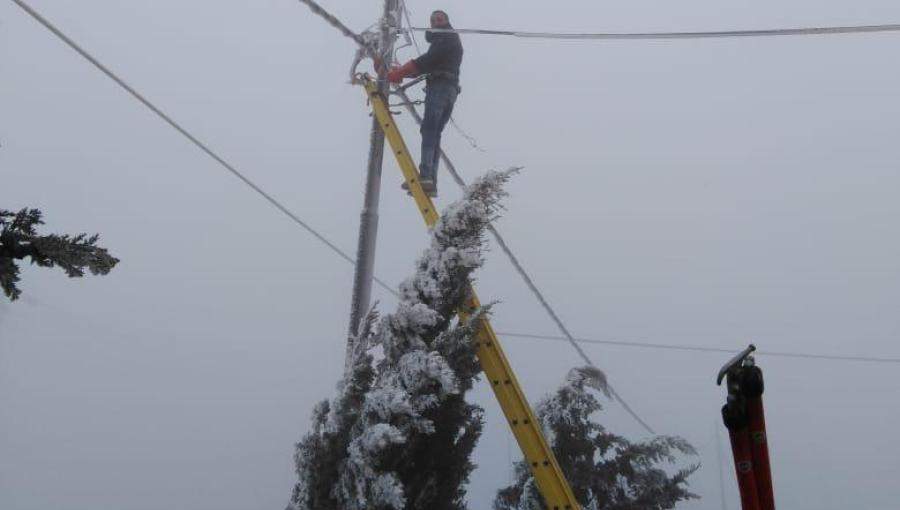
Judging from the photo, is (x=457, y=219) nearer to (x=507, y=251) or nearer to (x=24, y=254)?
(x=24, y=254)

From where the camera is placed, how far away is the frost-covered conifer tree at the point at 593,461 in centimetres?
843

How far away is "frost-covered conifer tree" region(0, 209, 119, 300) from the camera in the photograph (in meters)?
2.53

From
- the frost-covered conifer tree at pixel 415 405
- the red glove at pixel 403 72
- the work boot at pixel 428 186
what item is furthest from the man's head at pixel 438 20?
the frost-covered conifer tree at pixel 415 405

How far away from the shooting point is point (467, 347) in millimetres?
5320

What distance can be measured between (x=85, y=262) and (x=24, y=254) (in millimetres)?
200

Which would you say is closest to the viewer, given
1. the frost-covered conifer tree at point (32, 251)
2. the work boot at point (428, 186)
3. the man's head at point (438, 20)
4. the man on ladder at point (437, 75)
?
the frost-covered conifer tree at point (32, 251)

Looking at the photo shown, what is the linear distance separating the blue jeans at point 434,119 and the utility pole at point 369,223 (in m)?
0.48

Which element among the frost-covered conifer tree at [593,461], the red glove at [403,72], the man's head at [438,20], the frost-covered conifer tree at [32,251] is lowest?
the frost-covered conifer tree at [32,251]

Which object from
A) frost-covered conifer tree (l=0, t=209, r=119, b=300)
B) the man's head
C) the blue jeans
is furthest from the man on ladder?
frost-covered conifer tree (l=0, t=209, r=119, b=300)

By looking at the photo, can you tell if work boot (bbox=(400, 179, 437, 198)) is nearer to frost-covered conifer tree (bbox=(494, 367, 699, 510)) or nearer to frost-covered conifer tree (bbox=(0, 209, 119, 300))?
frost-covered conifer tree (bbox=(494, 367, 699, 510))

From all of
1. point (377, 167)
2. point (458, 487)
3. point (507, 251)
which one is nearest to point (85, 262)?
point (458, 487)

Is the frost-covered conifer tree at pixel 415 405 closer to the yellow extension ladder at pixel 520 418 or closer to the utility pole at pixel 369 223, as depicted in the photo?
the yellow extension ladder at pixel 520 418

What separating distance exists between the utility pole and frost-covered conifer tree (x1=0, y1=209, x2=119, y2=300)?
11.2 feet

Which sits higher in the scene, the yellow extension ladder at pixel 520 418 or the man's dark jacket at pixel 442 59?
the man's dark jacket at pixel 442 59
